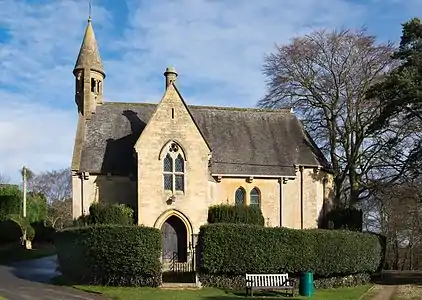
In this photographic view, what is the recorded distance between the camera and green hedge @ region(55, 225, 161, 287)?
27.7m

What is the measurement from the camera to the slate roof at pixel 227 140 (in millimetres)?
37031

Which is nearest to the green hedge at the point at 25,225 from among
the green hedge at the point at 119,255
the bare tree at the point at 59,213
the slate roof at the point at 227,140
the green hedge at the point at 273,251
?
the bare tree at the point at 59,213

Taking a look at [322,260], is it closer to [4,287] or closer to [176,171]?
[176,171]

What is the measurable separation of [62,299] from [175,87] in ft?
51.8

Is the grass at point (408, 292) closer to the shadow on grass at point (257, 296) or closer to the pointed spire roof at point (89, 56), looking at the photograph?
the shadow on grass at point (257, 296)

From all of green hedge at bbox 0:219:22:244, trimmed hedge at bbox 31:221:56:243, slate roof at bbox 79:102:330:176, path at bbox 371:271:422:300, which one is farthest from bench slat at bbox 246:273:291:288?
trimmed hedge at bbox 31:221:56:243

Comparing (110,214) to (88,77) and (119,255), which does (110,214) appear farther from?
(88,77)

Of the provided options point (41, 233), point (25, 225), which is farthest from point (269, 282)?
point (41, 233)

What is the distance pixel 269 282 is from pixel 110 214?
1045 cm

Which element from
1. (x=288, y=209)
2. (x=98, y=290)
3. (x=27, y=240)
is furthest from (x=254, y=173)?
(x=27, y=240)

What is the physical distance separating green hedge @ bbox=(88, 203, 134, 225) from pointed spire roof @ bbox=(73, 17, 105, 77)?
1279 centimetres

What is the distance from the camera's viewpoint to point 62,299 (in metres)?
23.3

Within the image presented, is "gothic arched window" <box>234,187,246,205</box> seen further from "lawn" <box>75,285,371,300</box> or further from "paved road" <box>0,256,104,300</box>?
"paved road" <box>0,256,104,300</box>

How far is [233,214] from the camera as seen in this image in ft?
110
